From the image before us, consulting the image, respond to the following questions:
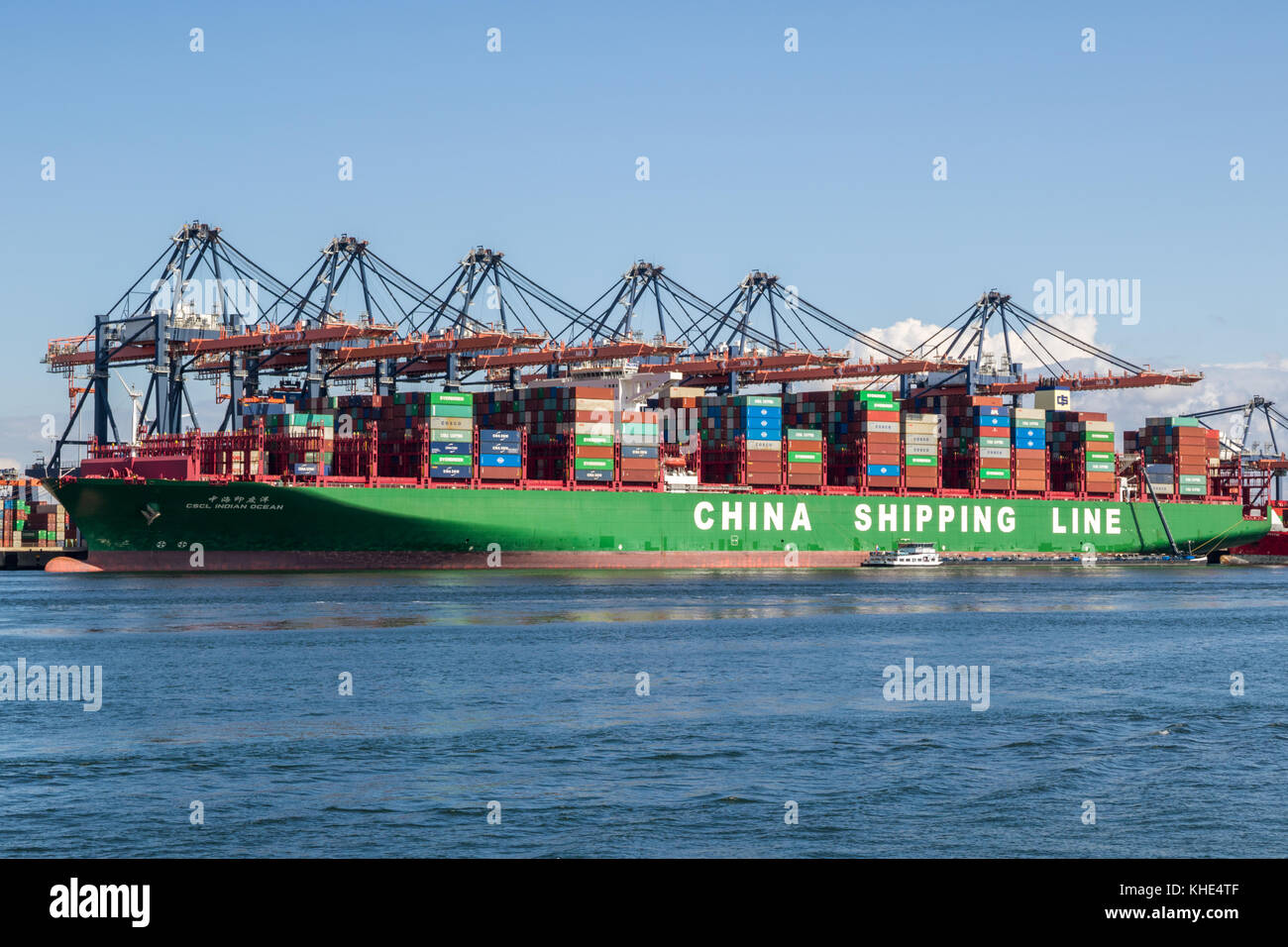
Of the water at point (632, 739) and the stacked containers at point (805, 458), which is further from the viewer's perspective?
the stacked containers at point (805, 458)

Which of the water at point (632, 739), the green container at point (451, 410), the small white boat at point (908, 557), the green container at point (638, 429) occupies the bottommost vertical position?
the small white boat at point (908, 557)

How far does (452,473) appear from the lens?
8519cm

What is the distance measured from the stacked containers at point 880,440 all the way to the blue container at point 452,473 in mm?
31070

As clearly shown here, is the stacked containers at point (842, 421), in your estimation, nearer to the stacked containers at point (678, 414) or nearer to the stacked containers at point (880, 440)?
the stacked containers at point (880, 440)

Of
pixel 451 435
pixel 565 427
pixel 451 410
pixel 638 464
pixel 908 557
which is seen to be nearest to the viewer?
pixel 451 435

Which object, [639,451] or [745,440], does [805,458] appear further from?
[639,451]

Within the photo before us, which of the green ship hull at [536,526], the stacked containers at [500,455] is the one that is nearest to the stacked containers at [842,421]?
the green ship hull at [536,526]

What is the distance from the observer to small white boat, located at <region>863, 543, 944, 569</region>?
3775 inches

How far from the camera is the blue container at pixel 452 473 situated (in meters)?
84.8

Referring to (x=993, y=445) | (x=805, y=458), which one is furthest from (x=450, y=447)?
(x=993, y=445)

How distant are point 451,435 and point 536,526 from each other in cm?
801
